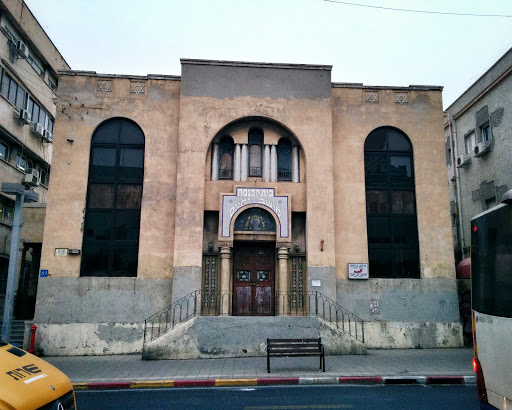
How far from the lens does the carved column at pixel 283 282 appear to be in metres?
16.2

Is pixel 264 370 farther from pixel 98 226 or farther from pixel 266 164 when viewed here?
pixel 98 226

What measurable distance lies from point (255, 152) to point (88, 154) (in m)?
6.84

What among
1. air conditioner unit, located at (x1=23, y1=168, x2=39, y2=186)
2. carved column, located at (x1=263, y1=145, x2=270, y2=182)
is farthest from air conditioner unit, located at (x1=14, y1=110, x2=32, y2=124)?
carved column, located at (x1=263, y1=145, x2=270, y2=182)

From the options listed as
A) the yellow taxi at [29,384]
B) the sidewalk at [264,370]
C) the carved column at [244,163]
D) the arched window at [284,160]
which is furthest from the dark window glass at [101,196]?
the yellow taxi at [29,384]

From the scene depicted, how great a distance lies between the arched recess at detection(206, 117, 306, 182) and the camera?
1744cm

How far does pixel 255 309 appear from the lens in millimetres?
16641

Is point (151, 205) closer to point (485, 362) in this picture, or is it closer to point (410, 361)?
point (410, 361)

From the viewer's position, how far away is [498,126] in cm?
1925

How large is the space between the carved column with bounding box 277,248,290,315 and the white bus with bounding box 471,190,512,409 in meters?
10.8

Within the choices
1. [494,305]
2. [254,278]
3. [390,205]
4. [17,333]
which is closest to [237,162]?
[254,278]

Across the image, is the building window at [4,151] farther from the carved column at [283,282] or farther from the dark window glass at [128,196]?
the carved column at [283,282]

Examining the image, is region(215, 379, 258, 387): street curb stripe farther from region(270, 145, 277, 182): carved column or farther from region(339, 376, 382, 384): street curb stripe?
region(270, 145, 277, 182): carved column

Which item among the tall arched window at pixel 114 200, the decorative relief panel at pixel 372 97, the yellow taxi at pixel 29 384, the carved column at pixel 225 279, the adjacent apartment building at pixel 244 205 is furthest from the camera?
the decorative relief panel at pixel 372 97

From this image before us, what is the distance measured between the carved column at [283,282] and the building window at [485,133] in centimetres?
1184
